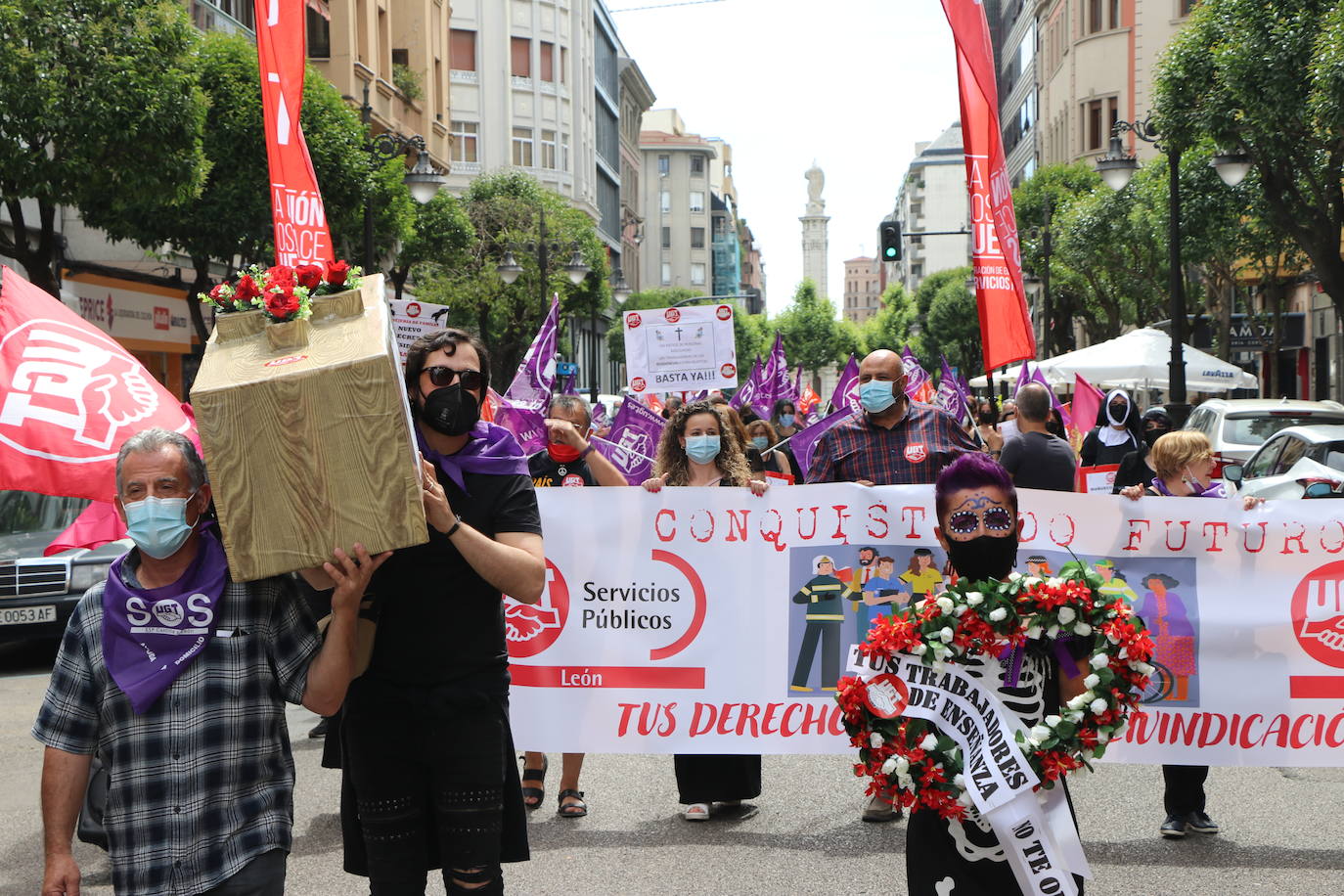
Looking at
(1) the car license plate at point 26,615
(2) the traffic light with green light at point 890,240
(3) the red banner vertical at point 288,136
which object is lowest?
(1) the car license plate at point 26,615

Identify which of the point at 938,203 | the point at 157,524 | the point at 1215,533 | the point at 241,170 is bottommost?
the point at 1215,533

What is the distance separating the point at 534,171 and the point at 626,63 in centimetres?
2372

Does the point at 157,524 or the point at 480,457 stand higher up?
the point at 480,457

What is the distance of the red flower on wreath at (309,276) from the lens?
311 centimetres

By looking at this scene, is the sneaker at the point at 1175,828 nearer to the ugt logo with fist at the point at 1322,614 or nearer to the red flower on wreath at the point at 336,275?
the ugt logo with fist at the point at 1322,614

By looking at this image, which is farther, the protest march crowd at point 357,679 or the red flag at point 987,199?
the red flag at point 987,199

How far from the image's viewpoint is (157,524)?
3.08 metres

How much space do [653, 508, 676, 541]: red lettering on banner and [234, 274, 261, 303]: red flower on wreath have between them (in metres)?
3.41

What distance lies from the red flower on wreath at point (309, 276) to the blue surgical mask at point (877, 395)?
3.82 metres

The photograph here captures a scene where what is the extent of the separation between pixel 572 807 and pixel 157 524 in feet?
11.9

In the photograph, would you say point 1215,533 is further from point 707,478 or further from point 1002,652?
point 1002,652

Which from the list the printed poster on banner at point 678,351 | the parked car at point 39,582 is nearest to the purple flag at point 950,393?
the printed poster on banner at point 678,351

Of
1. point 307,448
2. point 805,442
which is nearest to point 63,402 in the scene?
Result: point 307,448

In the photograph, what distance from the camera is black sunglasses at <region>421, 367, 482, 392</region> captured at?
3.56 metres
